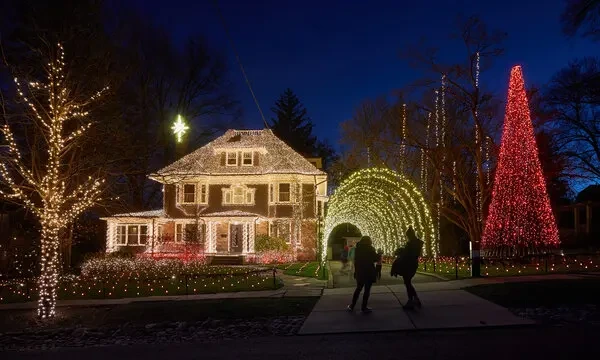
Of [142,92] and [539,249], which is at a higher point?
[142,92]

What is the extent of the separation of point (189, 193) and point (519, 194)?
24.5m

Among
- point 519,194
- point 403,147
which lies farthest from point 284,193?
point 519,194

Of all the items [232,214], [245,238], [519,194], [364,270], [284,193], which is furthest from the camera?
[284,193]

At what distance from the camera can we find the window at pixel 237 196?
133 feet

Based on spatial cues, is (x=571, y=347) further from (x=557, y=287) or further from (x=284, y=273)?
(x=284, y=273)

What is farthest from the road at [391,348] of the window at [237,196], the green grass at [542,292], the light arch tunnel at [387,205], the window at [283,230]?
the window at [237,196]

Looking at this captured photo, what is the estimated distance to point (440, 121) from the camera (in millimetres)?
36781

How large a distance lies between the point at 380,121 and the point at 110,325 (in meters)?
34.0

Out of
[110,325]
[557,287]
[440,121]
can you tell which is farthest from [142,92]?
[557,287]

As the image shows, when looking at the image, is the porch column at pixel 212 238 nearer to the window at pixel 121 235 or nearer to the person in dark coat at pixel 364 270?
the window at pixel 121 235

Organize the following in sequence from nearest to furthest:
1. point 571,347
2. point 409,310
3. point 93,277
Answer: point 571,347
point 409,310
point 93,277

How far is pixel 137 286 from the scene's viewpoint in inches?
827

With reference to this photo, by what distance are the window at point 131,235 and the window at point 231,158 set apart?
7.46 m

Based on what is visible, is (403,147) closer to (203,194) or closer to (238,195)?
(238,195)
